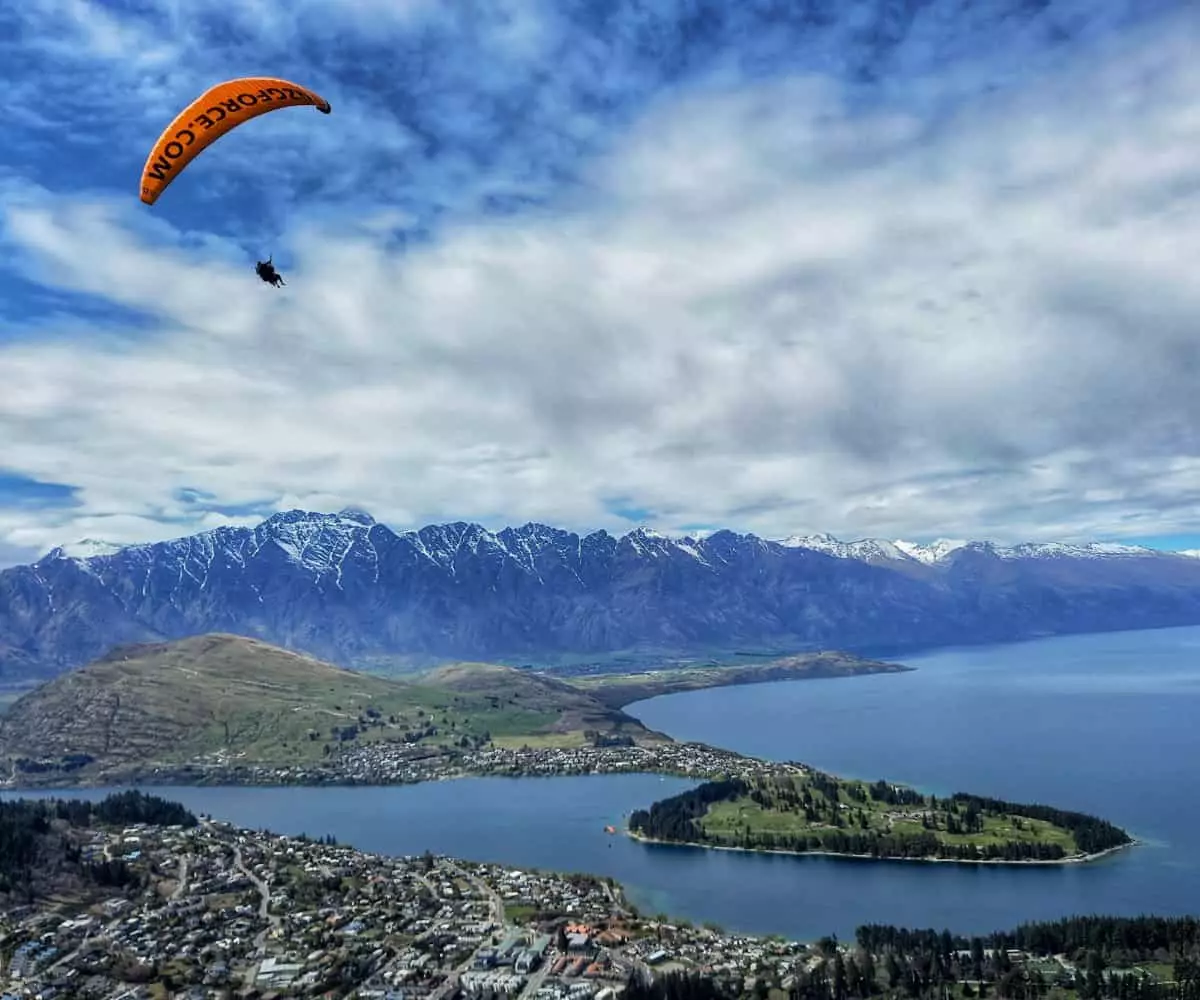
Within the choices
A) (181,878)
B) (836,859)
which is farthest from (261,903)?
(836,859)

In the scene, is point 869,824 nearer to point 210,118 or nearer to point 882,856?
point 882,856

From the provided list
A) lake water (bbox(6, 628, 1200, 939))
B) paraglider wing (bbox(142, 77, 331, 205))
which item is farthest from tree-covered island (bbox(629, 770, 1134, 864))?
paraglider wing (bbox(142, 77, 331, 205))

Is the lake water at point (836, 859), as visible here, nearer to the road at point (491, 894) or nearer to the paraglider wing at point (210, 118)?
the road at point (491, 894)

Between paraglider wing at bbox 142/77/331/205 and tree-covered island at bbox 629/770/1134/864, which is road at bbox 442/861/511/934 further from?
paraglider wing at bbox 142/77/331/205

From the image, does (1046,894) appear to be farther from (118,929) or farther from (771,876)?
(118,929)

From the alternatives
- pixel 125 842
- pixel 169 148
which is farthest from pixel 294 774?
pixel 169 148

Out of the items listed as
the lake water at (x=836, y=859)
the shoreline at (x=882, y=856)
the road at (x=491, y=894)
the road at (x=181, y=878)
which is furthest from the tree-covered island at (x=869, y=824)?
the road at (x=181, y=878)
